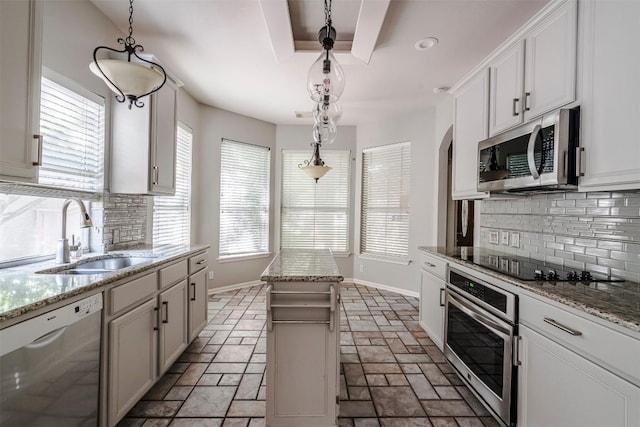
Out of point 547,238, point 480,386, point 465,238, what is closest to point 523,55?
point 547,238

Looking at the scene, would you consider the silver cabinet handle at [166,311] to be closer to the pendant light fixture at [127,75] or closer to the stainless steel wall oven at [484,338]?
the pendant light fixture at [127,75]

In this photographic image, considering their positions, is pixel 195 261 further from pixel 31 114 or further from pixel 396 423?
pixel 396 423

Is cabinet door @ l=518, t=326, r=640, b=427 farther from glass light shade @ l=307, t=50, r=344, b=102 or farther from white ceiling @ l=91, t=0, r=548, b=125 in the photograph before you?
white ceiling @ l=91, t=0, r=548, b=125

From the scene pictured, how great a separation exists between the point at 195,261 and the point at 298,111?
2.78m

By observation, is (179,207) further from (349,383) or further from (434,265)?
(434,265)

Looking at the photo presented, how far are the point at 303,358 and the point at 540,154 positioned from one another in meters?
1.90

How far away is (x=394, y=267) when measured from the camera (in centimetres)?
461

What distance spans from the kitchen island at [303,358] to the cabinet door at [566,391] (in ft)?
3.31

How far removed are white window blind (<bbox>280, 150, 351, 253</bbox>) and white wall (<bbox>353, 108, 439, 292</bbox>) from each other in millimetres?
747

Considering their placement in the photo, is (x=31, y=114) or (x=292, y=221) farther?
(x=292, y=221)

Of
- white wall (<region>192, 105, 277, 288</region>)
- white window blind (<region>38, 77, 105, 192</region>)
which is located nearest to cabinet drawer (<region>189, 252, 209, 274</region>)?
white window blind (<region>38, 77, 105, 192</region>)

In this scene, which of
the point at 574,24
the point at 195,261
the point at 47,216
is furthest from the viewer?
the point at 195,261

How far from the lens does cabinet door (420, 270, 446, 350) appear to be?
98.7 inches

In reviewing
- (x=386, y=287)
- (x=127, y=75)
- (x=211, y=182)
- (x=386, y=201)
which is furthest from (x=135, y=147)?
(x=386, y=287)
